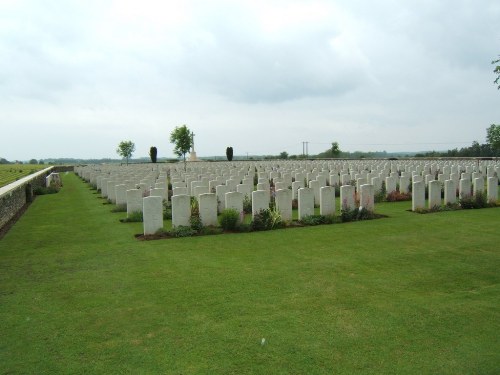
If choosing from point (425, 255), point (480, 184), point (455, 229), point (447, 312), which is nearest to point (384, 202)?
point (480, 184)

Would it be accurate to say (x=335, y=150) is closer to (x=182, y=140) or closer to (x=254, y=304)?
(x=182, y=140)

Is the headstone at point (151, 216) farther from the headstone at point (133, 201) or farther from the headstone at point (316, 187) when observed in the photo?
the headstone at point (316, 187)

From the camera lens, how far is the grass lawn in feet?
11.4

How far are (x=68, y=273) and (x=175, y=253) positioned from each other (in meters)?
1.80

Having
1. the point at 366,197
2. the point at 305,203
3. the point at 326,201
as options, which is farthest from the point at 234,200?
the point at 366,197

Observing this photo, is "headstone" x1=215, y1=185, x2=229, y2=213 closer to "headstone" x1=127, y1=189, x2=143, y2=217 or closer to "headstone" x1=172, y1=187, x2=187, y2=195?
"headstone" x1=172, y1=187, x2=187, y2=195

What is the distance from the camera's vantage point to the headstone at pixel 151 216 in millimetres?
8562

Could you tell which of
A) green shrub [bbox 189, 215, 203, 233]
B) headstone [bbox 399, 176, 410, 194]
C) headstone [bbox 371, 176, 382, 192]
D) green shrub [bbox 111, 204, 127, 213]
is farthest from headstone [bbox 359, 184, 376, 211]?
green shrub [bbox 111, 204, 127, 213]

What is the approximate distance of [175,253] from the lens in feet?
23.4

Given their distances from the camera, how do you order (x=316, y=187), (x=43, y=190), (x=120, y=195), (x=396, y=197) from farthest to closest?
(x=43, y=190), (x=396, y=197), (x=316, y=187), (x=120, y=195)

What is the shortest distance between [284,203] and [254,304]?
5315 millimetres

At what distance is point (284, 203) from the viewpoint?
980cm

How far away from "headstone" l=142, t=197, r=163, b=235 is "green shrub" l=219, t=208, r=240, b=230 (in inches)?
54.0

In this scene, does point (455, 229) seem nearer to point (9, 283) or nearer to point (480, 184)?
point (480, 184)
